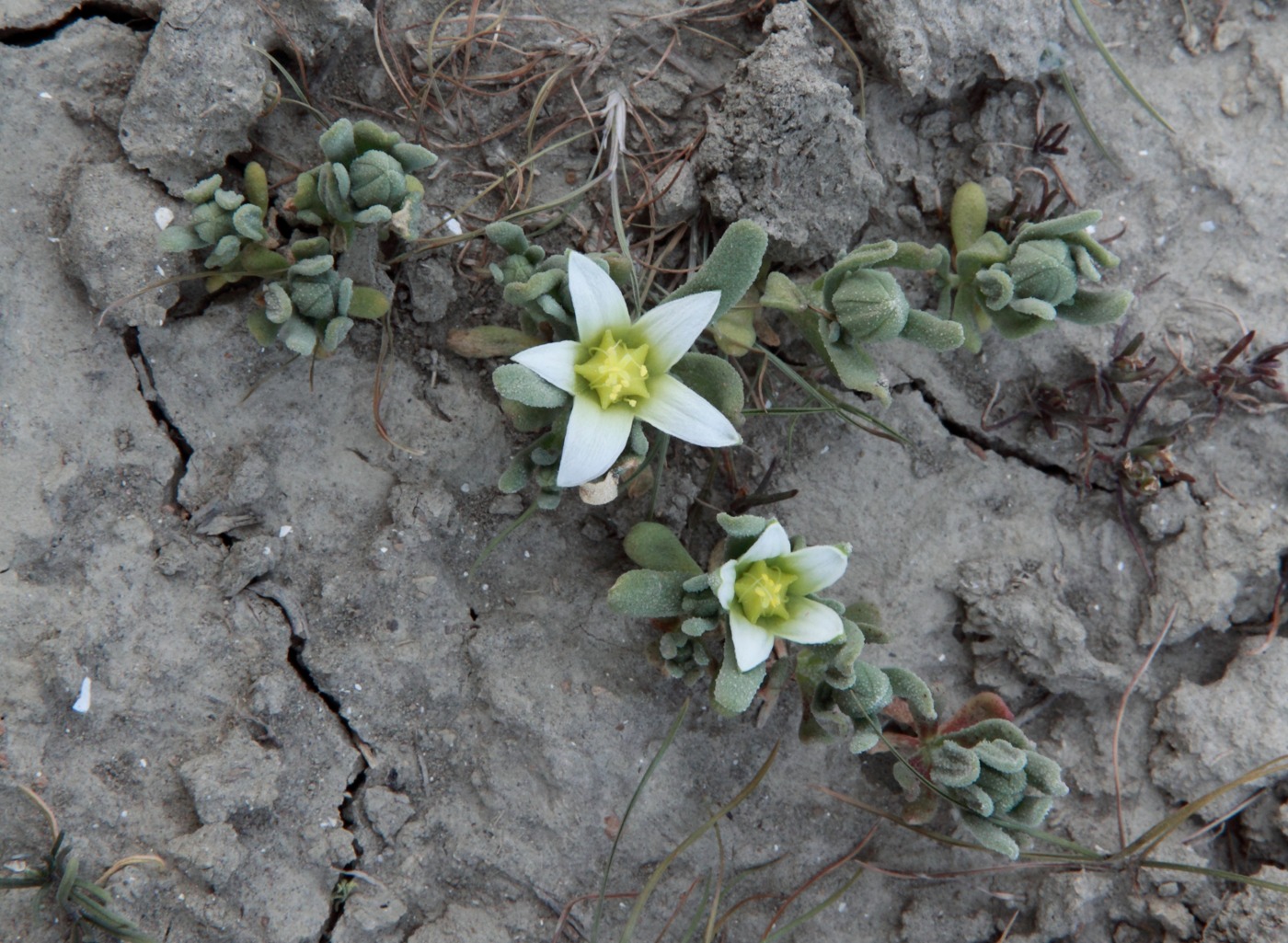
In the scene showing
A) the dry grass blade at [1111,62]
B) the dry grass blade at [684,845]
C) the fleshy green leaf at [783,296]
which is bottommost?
the dry grass blade at [684,845]

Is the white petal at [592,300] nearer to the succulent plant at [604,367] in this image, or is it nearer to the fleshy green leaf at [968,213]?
the succulent plant at [604,367]

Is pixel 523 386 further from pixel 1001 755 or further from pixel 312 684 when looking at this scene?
pixel 1001 755

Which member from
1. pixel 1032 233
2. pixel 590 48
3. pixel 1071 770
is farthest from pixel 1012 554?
pixel 590 48

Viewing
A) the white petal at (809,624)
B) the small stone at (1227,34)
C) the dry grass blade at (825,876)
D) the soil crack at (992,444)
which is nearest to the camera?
the white petal at (809,624)

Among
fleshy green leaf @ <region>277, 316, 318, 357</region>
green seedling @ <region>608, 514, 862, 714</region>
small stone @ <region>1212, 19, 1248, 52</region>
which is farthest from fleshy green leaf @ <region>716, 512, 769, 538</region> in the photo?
small stone @ <region>1212, 19, 1248, 52</region>

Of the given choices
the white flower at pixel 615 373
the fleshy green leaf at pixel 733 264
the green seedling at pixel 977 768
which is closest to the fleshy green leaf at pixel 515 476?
the white flower at pixel 615 373

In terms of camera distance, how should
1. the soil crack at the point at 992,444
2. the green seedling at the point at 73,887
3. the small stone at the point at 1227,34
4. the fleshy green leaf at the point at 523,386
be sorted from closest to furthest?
1. the fleshy green leaf at the point at 523,386
2. the green seedling at the point at 73,887
3. the soil crack at the point at 992,444
4. the small stone at the point at 1227,34
